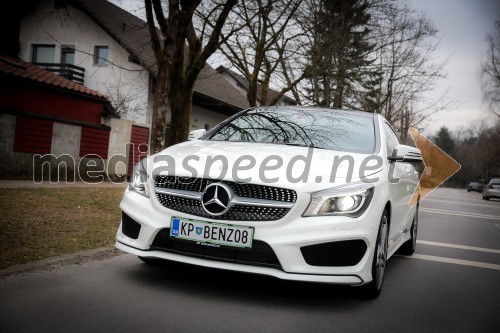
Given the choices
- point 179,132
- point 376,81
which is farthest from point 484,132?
point 179,132

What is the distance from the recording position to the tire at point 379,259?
4004 mm

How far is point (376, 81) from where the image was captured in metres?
24.8

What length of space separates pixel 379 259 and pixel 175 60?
334 inches

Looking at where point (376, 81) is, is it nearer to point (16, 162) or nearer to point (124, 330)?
point (16, 162)

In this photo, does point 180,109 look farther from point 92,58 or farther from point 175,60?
point 92,58

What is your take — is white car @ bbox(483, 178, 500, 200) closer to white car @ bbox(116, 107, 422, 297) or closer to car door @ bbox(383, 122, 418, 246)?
car door @ bbox(383, 122, 418, 246)

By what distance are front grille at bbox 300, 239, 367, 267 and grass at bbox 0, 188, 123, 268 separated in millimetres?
2641

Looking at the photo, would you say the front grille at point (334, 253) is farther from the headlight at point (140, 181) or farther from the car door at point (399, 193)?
the headlight at point (140, 181)

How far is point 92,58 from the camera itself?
75.7 ft

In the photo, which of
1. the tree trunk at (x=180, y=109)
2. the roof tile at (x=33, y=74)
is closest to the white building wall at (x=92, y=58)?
the roof tile at (x=33, y=74)

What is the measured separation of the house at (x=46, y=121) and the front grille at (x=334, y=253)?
39.7ft

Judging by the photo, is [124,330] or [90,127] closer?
[124,330]

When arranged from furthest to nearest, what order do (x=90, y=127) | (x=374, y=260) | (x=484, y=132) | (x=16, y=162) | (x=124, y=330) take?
Answer: (x=484, y=132) → (x=90, y=127) → (x=16, y=162) → (x=374, y=260) → (x=124, y=330)

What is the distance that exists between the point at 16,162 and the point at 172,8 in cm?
743
